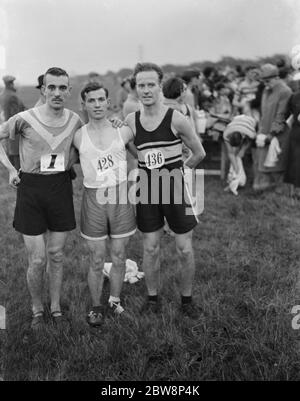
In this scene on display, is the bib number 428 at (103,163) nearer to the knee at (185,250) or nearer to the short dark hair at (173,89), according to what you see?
the knee at (185,250)

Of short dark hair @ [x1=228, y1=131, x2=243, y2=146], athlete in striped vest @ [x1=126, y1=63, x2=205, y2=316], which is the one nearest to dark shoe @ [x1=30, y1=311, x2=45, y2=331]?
athlete in striped vest @ [x1=126, y1=63, x2=205, y2=316]

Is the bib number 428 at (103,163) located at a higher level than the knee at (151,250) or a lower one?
higher

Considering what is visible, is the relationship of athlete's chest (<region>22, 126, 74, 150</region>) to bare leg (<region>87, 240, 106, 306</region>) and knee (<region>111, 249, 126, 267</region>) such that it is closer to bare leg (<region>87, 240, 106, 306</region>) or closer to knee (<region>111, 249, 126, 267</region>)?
bare leg (<region>87, 240, 106, 306</region>)

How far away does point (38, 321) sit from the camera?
3.22 meters

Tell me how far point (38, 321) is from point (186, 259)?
1284mm

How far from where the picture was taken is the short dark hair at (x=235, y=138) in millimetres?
7562

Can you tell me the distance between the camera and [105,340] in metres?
2.96

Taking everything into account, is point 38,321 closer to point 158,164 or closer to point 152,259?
point 152,259

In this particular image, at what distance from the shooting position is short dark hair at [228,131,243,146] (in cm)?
756

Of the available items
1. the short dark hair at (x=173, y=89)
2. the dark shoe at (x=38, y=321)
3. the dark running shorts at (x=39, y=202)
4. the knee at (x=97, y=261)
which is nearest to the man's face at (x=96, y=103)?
the dark running shorts at (x=39, y=202)

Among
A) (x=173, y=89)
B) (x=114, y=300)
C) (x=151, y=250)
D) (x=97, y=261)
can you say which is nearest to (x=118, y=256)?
(x=97, y=261)
